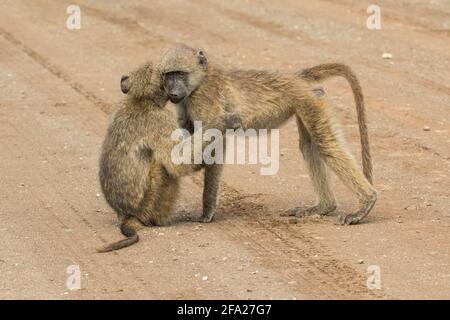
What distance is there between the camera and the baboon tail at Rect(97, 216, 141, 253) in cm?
795

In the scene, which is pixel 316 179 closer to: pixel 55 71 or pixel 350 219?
pixel 350 219

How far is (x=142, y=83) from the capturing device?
27.7 ft

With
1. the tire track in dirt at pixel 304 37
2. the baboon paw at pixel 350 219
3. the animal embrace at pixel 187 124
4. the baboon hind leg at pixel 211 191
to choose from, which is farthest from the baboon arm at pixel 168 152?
the tire track in dirt at pixel 304 37

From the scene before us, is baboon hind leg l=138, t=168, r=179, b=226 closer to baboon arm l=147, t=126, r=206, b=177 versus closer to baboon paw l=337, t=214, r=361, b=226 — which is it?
baboon arm l=147, t=126, r=206, b=177

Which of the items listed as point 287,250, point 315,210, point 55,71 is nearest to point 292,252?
point 287,250

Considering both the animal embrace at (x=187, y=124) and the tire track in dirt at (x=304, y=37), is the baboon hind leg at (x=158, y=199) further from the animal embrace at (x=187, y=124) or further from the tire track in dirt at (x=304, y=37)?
the tire track in dirt at (x=304, y=37)

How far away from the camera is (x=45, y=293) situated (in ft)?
23.5

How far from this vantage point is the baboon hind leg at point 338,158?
8508 mm

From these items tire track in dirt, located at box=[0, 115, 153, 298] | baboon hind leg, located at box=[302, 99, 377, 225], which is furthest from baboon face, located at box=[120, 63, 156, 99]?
baboon hind leg, located at box=[302, 99, 377, 225]

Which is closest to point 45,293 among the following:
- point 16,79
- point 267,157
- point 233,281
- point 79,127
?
point 233,281

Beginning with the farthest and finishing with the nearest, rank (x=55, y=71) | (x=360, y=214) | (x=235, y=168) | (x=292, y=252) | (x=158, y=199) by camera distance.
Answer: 1. (x=55, y=71)
2. (x=235, y=168)
3. (x=360, y=214)
4. (x=158, y=199)
5. (x=292, y=252)

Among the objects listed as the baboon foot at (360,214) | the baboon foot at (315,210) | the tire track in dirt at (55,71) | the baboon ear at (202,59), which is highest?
the baboon ear at (202,59)

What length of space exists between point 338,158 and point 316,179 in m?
0.45

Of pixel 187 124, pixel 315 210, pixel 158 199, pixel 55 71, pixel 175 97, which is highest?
pixel 175 97
